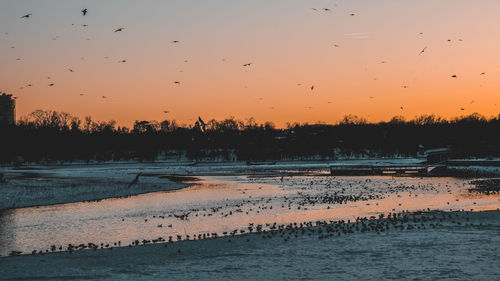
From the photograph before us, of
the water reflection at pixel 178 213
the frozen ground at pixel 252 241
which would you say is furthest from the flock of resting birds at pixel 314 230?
the water reflection at pixel 178 213

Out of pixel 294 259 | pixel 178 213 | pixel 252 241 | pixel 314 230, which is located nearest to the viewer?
pixel 294 259

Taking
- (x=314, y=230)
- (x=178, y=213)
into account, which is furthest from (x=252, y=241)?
(x=178, y=213)

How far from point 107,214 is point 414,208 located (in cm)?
1867

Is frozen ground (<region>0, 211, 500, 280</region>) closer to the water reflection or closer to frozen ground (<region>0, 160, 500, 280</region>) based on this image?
frozen ground (<region>0, 160, 500, 280</region>)

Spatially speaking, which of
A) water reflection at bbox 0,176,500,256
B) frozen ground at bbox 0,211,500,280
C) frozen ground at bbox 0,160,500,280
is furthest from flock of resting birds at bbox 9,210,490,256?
water reflection at bbox 0,176,500,256

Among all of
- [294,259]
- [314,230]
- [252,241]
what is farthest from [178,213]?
[294,259]

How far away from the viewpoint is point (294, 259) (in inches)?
729

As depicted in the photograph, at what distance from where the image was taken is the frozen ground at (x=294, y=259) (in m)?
16.3

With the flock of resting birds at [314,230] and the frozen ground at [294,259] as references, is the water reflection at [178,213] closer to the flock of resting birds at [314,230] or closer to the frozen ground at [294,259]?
the flock of resting birds at [314,230]

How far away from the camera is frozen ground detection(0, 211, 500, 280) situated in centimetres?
1627

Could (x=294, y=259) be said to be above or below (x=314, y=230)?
below

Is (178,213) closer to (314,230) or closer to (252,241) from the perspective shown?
(314,230)

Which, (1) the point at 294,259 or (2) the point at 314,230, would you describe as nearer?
(1) the point at 294,259

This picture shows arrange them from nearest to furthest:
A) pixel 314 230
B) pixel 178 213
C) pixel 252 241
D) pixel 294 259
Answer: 1. pixel 294 259
2. pixel 252 241
3. pixel 314 230
4. pixel 178 213
